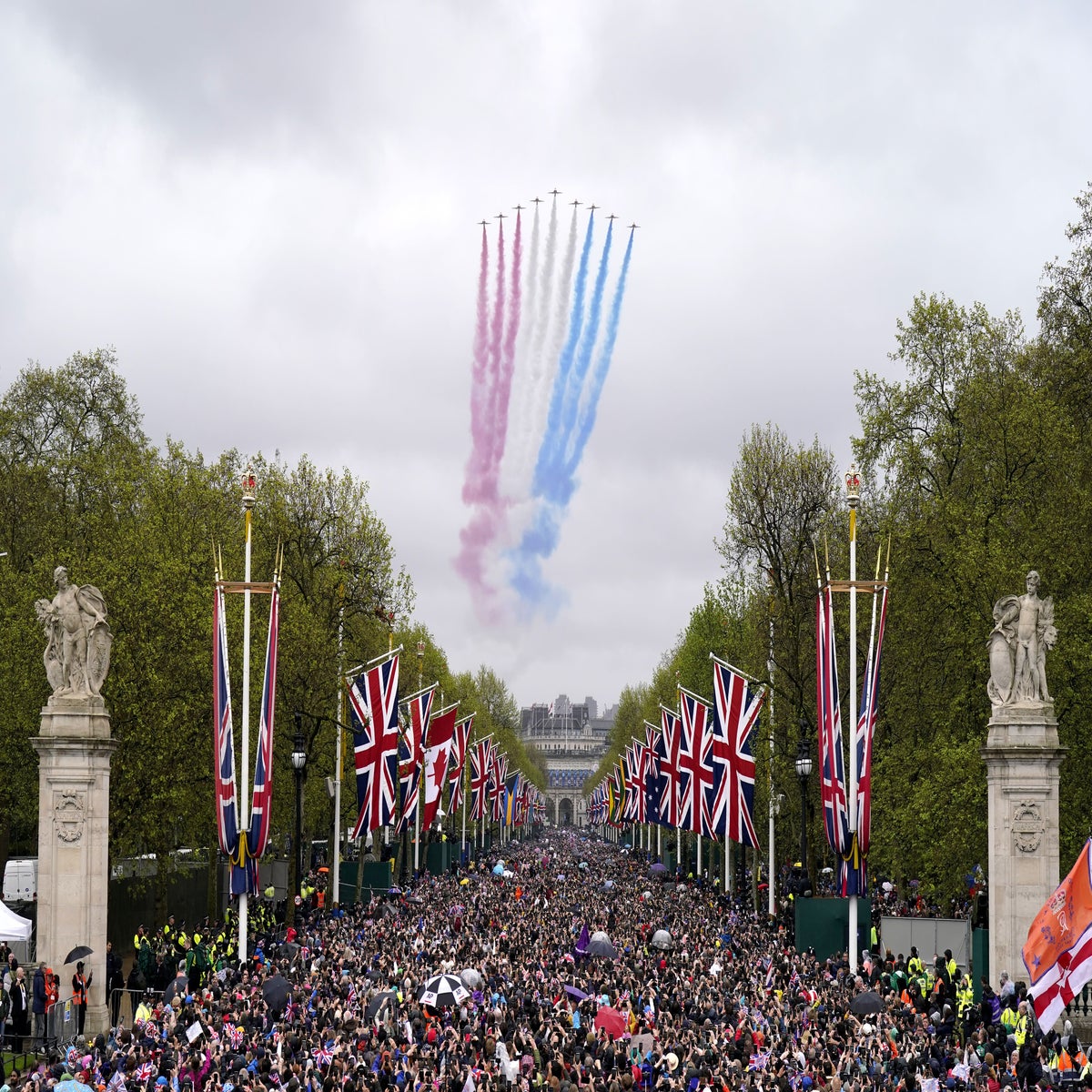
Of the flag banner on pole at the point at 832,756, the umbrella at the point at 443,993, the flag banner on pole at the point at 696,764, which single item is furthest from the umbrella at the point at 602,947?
the umbrella at the point at 443,993

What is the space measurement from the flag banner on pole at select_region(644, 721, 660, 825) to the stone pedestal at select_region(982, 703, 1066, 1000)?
1478 inches

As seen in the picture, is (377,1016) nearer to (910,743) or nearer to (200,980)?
(200,980)

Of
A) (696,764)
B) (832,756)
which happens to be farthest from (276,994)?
(696,764)

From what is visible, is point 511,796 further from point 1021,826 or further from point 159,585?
point 1021,826

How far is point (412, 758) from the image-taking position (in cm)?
5097

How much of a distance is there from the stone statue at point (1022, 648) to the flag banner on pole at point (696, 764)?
17.6m

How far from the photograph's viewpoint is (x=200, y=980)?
112ft

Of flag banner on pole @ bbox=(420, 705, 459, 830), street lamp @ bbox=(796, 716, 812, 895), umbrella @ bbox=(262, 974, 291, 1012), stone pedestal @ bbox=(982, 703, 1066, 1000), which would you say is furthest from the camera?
flag banner on pole @ bbox=(420, 705, 459, 830)

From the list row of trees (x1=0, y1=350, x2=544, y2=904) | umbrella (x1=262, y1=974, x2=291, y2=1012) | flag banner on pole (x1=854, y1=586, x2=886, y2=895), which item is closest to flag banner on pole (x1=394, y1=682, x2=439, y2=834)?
row of trees (x1=0, y1=350, x2=544, y2=904)

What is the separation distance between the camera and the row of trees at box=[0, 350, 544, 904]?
139 feet

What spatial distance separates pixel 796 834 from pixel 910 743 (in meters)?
16.8

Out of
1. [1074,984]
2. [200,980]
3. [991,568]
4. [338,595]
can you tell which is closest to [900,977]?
[991,568]

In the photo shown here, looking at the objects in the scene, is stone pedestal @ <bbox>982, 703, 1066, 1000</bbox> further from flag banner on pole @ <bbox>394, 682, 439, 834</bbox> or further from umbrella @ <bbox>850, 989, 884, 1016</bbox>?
flag banner on pole @ <bbox>394, 682, 439, 834</bbox>

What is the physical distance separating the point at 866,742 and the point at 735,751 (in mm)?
11986
